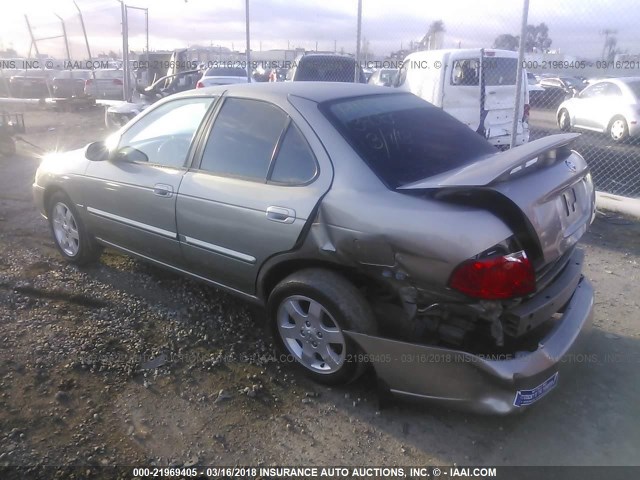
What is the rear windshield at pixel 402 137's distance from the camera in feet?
9.43

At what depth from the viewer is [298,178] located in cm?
299

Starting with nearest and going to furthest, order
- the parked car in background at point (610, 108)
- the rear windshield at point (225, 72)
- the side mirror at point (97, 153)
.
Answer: the side mirror at point (97, 153)
the parked car in background at point (610, 108)
the rear windshield at point (225, 72)

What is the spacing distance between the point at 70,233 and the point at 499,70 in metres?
7.41

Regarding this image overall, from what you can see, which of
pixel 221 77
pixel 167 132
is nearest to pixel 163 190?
pixel 167 132

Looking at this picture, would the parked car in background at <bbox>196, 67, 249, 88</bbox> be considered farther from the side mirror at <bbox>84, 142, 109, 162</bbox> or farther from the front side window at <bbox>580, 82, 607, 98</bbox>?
the side mirror at <bbox>84, 142, 109, 162</bbox>

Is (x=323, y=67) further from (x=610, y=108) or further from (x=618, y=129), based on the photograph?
(x=618, y=129)

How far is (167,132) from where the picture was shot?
3.91 m

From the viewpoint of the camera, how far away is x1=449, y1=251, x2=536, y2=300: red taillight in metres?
2.36

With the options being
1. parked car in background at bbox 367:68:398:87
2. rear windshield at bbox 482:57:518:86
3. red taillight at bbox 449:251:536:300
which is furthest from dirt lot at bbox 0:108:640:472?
parked car in background at bbox 367:68:398:87

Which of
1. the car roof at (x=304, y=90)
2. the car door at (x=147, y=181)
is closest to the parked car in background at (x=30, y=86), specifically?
the car door at (x=147, y=181)

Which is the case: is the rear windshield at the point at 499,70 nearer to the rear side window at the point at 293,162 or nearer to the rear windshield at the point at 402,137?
the rear windshield at the point at 402,137

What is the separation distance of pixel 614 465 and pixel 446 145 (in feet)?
6.32

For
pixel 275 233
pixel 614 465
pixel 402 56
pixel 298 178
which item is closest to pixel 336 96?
pixel 298 178

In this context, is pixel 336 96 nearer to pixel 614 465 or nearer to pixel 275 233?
pixel 275 233
